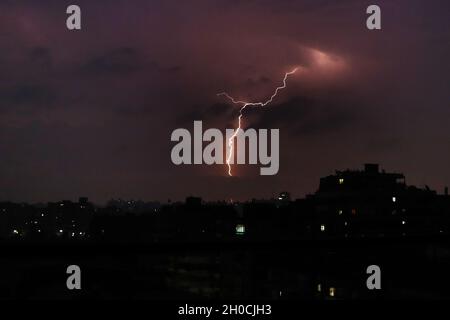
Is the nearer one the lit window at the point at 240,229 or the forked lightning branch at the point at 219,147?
the forked lightning branch at the point at 219,147

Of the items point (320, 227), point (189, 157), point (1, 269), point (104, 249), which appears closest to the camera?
point (104, 249)

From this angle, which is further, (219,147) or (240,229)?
A: (240,229)

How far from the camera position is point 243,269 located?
13.6 ft

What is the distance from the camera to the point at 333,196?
124ft

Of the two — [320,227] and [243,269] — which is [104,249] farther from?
[320,227]

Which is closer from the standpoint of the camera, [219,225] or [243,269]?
[243,269]

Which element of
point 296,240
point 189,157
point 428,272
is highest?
point 189,157

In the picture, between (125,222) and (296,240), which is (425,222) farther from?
(296,240)

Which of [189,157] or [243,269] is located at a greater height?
[189,157]

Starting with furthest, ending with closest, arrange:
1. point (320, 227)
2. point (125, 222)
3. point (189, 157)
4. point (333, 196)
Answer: point (333, 196), point (320, 227), point (125, 222), point (189, 157)

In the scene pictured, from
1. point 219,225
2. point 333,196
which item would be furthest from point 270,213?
point 333,196

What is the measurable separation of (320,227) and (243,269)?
96.9ft

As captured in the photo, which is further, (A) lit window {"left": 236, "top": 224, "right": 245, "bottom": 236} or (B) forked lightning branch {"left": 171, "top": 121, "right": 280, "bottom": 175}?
(A) lit window {"left": 236, "top": 224, "right": 245, "bottom": 236}
